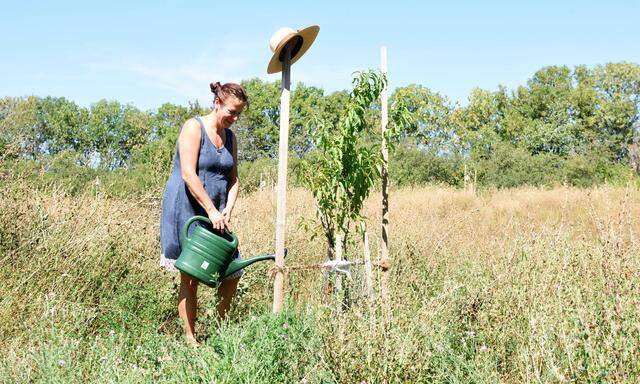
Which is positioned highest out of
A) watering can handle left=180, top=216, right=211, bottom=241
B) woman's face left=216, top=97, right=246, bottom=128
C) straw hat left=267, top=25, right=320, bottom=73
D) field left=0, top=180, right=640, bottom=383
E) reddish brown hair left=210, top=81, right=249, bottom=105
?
straw hat left=267, top=25, right=320, bottom=73

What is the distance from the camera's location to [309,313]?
384cm

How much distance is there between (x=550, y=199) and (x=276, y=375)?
427 inches

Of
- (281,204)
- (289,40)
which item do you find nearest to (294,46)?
(289,40)

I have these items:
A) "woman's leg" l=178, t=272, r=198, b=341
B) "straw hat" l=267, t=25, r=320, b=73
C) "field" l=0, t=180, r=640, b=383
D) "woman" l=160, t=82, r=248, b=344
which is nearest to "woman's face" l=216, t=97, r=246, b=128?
"woman" l=160, t=82, r=248, b=344

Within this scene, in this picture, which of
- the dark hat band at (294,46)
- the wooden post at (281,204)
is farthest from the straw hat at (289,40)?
the wooden post at (281,204)

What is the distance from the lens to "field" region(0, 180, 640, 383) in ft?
9.57

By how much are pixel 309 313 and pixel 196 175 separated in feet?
3.47

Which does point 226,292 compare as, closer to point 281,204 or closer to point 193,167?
point 281,204

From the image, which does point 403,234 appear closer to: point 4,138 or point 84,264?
point 84,264

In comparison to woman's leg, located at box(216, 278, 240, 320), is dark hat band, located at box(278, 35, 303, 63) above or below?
above

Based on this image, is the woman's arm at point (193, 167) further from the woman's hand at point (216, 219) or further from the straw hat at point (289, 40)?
the straw hat at point (289, 40)

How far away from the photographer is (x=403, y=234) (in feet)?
20.4

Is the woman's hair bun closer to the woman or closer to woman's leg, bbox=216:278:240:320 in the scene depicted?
the woman

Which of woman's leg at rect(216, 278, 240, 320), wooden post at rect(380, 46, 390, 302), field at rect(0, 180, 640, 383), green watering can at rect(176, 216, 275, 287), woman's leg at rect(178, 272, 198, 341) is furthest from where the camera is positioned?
wooden post at rect(380, 46, 390, 302)
